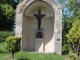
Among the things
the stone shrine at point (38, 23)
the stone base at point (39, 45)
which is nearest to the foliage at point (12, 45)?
the stone shrine at point (38, 23)

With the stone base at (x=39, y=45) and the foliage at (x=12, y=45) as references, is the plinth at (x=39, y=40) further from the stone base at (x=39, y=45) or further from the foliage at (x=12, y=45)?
the foliage at (x=12, y=45)

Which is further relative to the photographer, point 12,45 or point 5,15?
point 5,15

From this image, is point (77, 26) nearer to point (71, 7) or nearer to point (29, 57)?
point (29, 57)

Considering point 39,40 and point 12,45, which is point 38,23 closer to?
point 39,40

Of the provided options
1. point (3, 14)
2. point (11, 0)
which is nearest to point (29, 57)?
point (3, 14)

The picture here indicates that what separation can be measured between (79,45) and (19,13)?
7.09m

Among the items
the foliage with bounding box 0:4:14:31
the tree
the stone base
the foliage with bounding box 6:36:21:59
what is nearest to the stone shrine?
the stone base

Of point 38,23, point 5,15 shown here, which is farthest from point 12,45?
point 5,15

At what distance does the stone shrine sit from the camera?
19.1 meters

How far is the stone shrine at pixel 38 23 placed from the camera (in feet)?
62.6

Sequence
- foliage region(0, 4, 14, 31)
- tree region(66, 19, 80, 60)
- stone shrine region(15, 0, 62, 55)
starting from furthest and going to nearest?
foliage region(0, 4, 14, 31)
stone shrine region(15, 0, 62, 55)
tree region(66, 19, 80, 60)

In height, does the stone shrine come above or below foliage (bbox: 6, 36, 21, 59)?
above

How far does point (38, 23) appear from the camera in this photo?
20.8 metres

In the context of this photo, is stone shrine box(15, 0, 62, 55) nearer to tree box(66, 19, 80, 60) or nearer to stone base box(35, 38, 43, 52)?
stone base box(35, 38, 43, 52)
